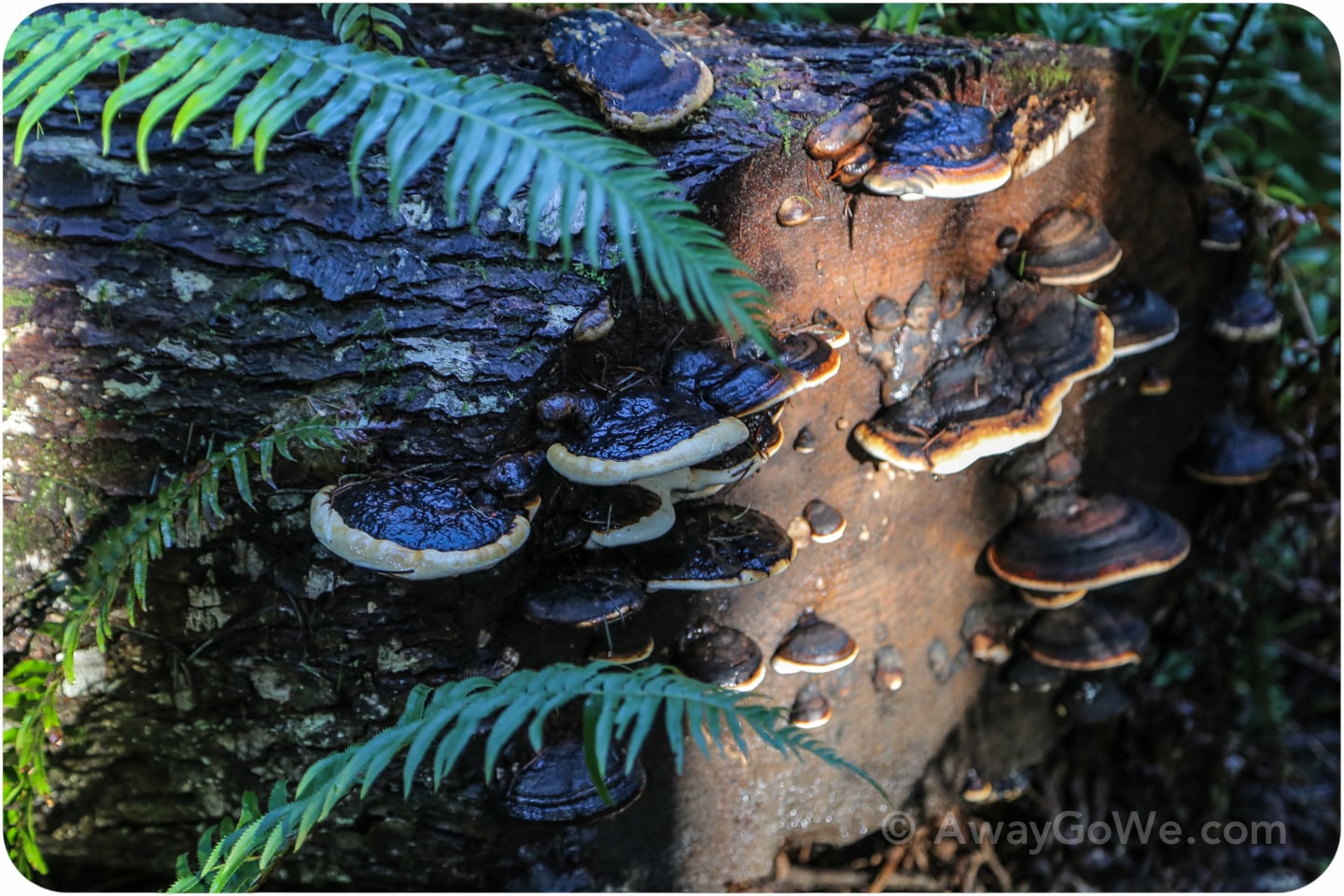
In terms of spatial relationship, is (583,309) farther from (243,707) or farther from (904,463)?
(243,707)

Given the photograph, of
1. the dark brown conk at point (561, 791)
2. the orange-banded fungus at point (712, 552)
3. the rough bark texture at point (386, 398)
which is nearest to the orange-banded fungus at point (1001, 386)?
the rough bark texture at point (386, 398)

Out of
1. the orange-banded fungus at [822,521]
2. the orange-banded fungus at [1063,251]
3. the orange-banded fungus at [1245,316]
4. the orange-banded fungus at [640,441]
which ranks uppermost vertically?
the orange-banded fungus at [1063,251]

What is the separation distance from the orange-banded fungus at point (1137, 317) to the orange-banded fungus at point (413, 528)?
232cm

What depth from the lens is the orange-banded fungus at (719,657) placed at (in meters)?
2.81

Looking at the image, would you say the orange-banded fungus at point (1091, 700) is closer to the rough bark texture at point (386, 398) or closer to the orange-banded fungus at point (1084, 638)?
the orange-banded fungus at point (1084, 638)

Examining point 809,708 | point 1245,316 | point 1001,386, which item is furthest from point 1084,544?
point 1245,316

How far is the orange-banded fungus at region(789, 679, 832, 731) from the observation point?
10.4 ft

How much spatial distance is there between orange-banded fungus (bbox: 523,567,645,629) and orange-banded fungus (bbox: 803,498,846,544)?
0.72 m

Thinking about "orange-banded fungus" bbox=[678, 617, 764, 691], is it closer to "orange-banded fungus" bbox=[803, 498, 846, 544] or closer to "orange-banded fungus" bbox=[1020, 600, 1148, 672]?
"orange-banded fungus" bbox=[803, 498, 846, 544]

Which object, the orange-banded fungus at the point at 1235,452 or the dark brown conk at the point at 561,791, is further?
the orange-banded fungus at the point at 1235,452

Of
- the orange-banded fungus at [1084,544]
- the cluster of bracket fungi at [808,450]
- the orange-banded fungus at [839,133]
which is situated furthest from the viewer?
the orange-banded fungus at [1084,544]

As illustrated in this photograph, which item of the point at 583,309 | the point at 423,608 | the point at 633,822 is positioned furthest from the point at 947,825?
the point at 583,309

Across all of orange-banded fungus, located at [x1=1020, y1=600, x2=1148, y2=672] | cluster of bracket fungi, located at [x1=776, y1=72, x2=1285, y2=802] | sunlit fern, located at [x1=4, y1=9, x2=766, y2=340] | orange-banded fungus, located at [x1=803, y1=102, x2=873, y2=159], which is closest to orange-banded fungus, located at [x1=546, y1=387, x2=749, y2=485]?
sunlit fern, located at [x1=4, y1=9, x2=766, y2=340]

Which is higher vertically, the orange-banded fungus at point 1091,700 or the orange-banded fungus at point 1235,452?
the orange-banded fungus at point 1235,452
